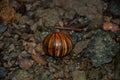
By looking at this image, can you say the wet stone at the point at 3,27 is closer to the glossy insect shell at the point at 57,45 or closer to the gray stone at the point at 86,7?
the glossy insect shell at the point at 57,45

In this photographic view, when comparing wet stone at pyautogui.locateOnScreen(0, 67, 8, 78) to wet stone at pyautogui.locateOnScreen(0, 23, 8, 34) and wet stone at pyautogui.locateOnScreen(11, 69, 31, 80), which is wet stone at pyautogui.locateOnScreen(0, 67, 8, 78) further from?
wet stone at pyautogui.locateOnScreen(0, 23, 8, 34)

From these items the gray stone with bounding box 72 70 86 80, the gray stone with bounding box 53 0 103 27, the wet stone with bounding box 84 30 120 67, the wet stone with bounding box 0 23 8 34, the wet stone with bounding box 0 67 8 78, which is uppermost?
the gray stone with bounding box 53 0 103 27

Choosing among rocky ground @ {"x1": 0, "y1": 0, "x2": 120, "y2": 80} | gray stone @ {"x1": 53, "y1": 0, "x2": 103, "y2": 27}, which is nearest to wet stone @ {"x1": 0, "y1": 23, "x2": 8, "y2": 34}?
rocky ground @ {"x1": 0, "y1": 0, "x2": 120, "y2": 80}

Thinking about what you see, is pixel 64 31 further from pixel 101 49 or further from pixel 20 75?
pixel 20 75

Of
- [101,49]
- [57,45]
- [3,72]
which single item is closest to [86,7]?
[101,49]

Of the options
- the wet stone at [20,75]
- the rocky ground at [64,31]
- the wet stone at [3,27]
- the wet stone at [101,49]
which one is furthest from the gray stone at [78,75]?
the wet stone at [3,27]
